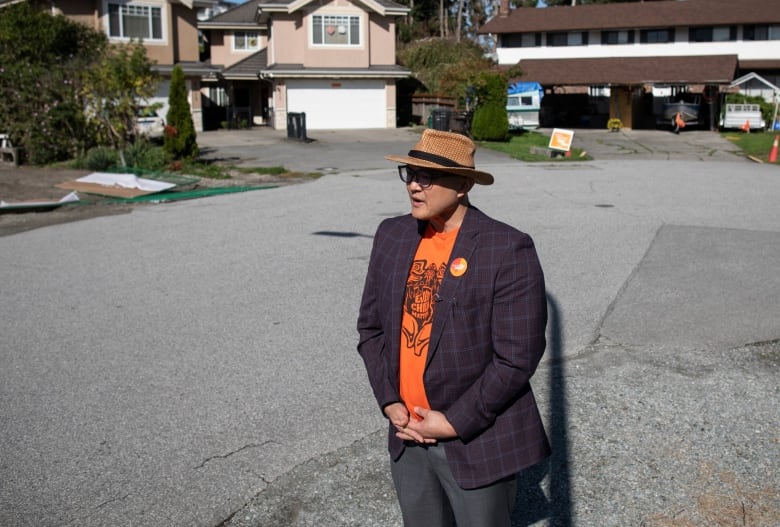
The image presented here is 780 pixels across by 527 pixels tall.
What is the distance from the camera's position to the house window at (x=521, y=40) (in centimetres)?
5538

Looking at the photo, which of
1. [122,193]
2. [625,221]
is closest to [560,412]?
[625,221]

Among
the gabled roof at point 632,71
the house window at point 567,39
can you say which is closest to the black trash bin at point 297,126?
the gabled roof at point 632,71

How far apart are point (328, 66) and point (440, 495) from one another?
4001 centimetres

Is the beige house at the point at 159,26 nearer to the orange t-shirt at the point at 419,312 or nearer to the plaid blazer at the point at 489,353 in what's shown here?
the orange t-shirt at the point at 419,312

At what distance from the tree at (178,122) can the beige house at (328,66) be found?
59.7 ft

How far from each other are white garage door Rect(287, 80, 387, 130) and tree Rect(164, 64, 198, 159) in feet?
63.7

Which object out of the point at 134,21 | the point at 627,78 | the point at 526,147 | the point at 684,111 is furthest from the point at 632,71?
the point at 134,21

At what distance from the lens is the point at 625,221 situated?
13.1 m

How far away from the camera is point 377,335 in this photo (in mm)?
3285

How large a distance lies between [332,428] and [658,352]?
296 centimetres

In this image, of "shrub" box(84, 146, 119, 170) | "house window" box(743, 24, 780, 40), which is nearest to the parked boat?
"house window" box(743, 24, 780, 40)

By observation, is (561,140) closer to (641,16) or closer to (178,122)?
(178,122)

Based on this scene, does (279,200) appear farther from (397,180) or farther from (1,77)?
(1,77)

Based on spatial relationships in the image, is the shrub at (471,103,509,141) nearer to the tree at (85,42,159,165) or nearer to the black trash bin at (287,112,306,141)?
the black trash bin at (287,112,306,141)
